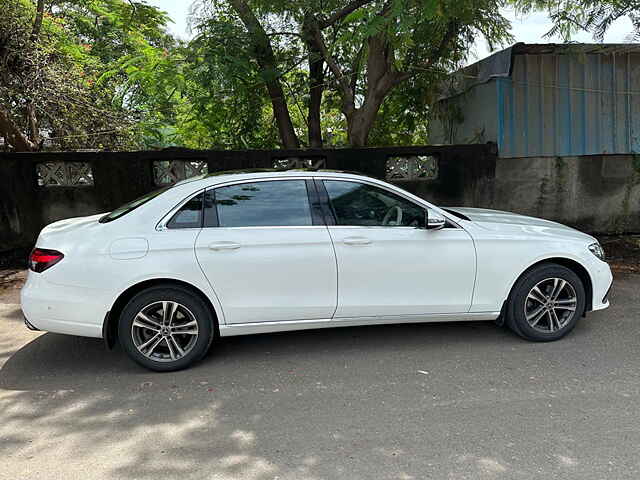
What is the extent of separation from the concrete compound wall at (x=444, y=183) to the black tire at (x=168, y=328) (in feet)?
13.9

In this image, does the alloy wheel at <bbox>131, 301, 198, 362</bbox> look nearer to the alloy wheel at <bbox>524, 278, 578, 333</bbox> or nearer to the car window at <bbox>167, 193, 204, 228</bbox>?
the car window at <bbox>167, 193, 204, 228</bbox>

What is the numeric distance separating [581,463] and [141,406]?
2744 mm

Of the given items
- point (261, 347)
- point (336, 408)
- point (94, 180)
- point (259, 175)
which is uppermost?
point (94, 180)

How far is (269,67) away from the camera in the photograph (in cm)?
880

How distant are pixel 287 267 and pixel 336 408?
1.18 meters

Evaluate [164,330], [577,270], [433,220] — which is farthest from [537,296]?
[164,330]

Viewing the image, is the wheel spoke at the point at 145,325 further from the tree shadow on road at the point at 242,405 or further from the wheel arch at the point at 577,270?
the wheel arch at the point at 577,270

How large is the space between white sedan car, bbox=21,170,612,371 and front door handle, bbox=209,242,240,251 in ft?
0.04

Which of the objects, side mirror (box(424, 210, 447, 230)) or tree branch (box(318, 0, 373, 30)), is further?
tree branch (box(318, 0, 373, 30))

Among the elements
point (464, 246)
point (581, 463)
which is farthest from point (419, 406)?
point (464, 246)

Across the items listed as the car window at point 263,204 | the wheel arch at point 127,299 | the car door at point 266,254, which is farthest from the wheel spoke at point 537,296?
the wheel arch at point 127,299

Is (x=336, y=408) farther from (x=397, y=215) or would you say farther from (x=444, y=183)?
(x=444, y=183)

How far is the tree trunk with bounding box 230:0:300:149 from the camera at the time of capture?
8.40m

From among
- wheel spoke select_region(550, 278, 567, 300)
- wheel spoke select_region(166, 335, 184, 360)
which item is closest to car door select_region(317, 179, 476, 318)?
wheel spoke select_region(550, 278, 567, 300)
